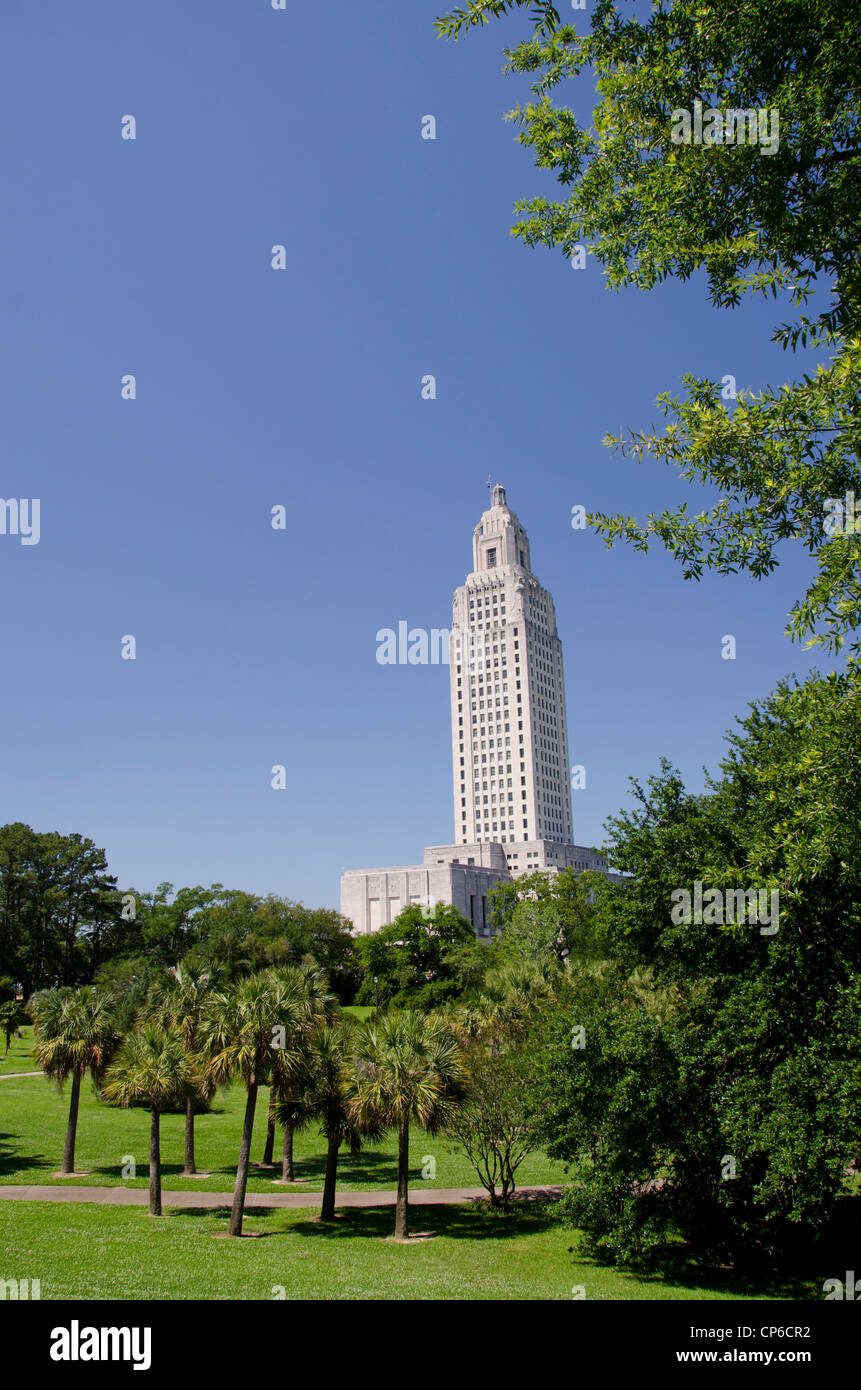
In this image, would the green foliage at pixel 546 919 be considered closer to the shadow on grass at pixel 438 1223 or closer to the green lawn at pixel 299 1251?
the shadow on grass at pixel 438 1223

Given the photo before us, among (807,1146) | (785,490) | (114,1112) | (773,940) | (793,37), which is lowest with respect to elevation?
(114,1112)

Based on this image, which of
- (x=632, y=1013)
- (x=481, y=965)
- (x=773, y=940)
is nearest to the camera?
(x=773, y=940)

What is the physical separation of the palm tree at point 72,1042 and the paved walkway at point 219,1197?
2878 mm

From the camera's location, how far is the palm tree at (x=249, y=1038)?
22812 millimetres

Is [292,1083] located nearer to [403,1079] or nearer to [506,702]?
[403,1079]

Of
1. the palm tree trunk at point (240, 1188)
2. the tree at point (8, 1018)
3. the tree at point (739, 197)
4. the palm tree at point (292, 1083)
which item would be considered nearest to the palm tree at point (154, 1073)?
the palm tree at point (292, 1083)

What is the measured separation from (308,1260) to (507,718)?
147m

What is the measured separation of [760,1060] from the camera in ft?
64.3

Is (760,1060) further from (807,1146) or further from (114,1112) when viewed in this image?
(114,1112)

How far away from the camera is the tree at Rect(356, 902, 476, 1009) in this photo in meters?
82.3

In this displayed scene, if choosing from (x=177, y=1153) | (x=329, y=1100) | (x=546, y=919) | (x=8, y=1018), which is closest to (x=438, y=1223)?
(x=329, y=1100)

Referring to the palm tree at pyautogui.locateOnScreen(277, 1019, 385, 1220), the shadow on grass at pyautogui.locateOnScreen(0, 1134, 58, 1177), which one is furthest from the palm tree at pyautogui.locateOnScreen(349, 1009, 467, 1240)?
the shadow on grass at pyautogui.locateOnScreen(0, 1134, 58, 1177)

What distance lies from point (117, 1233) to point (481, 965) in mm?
52594
